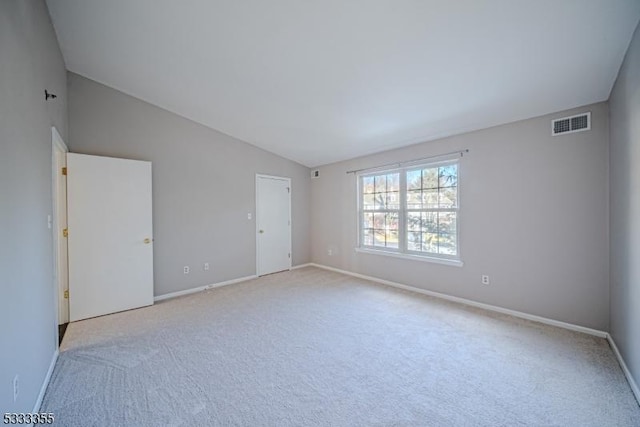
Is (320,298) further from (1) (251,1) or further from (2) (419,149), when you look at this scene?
(1) (251,1)

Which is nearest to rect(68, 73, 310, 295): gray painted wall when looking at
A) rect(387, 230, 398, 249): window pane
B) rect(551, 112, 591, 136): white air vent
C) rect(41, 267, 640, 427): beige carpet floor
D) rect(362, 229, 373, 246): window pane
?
rect(41, 267, 640, 427): beige carpet floor

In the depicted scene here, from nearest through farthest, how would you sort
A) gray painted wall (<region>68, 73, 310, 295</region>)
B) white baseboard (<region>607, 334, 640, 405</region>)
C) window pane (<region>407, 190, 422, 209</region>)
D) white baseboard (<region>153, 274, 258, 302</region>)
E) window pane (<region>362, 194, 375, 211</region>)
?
white baseboard (<region>607, 334, 640, 405</region>) < gray painted wall (<region>68, 73, 310, 295</region>) < white baseboard (<region>153, 274, 258, 302</region>) < window pane (<region>407, 190, 422, 209</region>) < window pane (<region>362, 194, 375, 211</region>)

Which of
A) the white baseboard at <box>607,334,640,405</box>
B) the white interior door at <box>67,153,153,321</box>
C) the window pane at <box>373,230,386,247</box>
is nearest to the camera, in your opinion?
the white baseboard at <box>607,334,640,405</box>

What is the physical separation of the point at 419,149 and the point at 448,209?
103 centimetres

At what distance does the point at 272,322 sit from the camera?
3.10 meters

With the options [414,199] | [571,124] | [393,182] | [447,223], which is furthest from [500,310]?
[393,182]

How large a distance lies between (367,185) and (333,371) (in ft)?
11.5

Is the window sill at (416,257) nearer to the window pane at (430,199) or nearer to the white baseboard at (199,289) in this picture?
the window pane at (430,199)

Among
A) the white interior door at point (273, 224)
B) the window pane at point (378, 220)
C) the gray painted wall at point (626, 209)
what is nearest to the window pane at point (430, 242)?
the window pane at point (378, 220)

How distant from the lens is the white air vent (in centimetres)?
272

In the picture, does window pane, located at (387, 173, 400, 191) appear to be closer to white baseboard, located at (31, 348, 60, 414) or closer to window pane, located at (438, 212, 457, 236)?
window pane, located at (438, 212, 457, 236)

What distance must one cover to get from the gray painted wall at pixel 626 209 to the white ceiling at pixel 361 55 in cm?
24

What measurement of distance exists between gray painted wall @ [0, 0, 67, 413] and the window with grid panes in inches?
167

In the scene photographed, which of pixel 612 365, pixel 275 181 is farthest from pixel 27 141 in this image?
pixel 612 365
